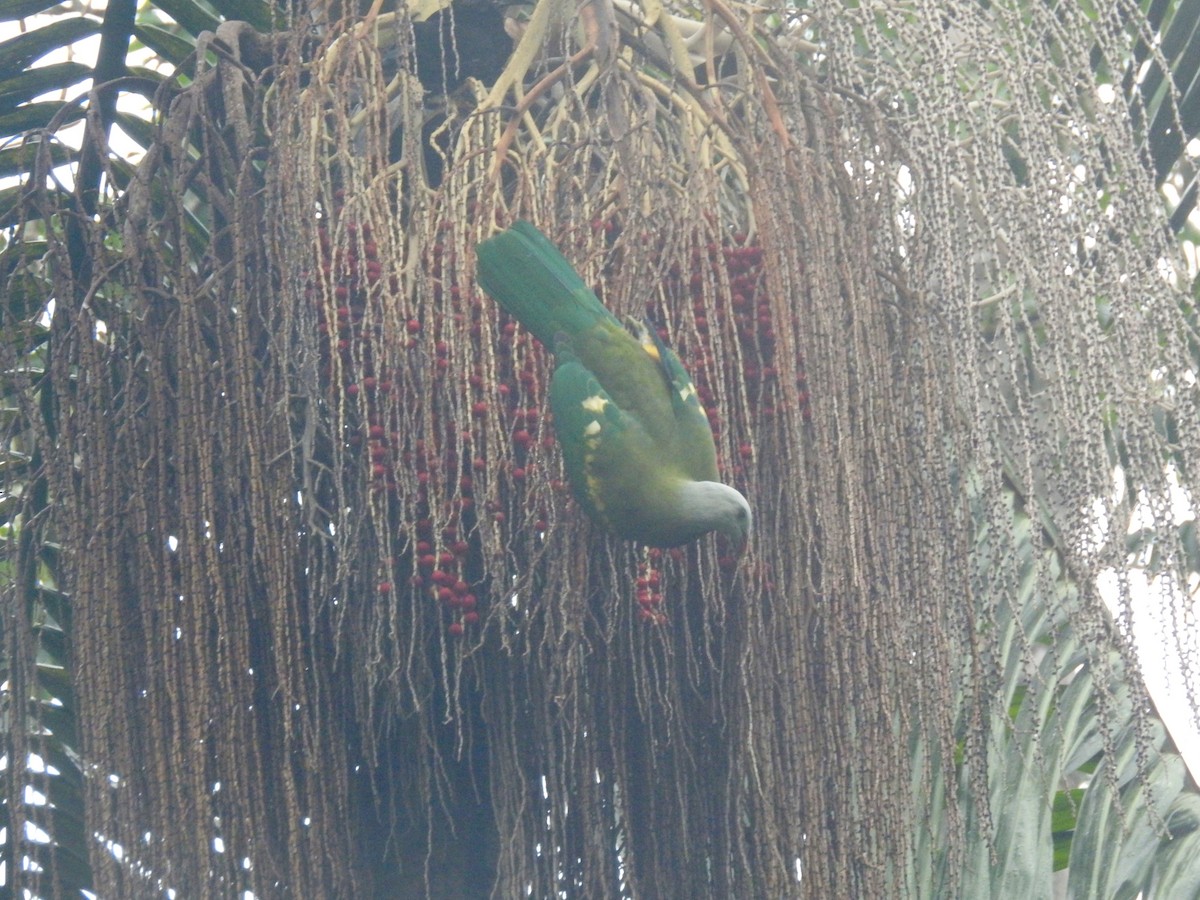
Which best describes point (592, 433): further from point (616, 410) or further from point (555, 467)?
point (555, 467)

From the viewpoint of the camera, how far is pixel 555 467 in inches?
67.5

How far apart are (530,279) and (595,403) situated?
0.26m

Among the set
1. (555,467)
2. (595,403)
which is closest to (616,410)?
(595,403)

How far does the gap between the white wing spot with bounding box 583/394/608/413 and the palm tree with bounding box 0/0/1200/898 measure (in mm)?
188

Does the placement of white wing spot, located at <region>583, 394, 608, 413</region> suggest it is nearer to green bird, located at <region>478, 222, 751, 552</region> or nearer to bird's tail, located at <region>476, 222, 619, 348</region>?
green bird, located at <region>478, 222, 751, 552</region>

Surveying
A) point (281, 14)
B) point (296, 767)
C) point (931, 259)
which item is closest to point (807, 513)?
point (931, 259)

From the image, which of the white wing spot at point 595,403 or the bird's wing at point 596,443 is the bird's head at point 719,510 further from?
the white wing spot at point 595,403

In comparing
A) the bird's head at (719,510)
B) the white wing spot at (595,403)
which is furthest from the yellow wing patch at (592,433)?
the bird's head at (719,510)

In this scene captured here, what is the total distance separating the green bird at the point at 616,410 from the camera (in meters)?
1.70

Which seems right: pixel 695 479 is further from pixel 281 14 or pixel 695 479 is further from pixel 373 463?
pixel 281 14

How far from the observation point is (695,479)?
1946 millimetres

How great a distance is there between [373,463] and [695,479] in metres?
0.51

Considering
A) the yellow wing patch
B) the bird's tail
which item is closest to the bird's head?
the yellow wing patch

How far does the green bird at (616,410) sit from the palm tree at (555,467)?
4 cm
